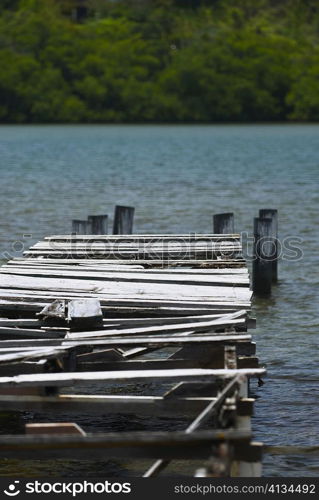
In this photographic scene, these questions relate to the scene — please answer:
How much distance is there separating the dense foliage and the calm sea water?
106 ft

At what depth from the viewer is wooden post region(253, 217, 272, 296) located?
1591cm

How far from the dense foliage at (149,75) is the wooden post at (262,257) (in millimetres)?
112550

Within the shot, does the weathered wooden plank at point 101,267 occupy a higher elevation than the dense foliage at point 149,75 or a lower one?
lower

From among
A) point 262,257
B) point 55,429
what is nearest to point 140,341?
point 55,429

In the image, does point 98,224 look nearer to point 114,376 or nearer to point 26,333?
point 26,333

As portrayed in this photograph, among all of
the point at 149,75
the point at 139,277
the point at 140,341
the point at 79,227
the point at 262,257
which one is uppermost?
the point at 149,75

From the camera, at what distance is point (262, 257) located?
16.0 metres

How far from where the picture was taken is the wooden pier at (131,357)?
6770 mm

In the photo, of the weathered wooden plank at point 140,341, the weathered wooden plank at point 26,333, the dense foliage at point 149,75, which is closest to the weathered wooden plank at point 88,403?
the weathered wooden plank at point 140,341

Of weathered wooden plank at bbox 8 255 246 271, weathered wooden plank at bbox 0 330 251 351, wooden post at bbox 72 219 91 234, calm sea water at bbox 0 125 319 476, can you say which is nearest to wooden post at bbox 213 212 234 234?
calm sea water at bbox 0 125 319 476

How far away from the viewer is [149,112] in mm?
130750

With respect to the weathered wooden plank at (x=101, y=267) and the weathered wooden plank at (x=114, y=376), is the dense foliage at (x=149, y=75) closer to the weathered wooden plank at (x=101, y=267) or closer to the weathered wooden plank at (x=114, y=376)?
the weathered wooden plank at (x=101, y=267)

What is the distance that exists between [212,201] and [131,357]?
25.4 meters

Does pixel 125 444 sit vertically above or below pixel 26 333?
below
